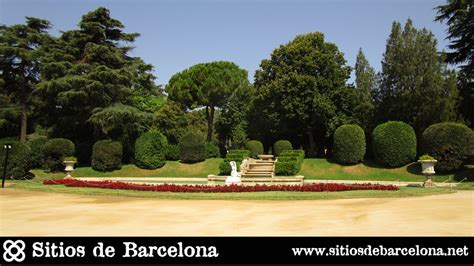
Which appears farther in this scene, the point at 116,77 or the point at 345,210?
the point at 116,77

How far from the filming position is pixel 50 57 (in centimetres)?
3481

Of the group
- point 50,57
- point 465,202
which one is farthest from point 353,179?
point 50,57

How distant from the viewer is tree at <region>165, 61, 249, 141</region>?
5700cm

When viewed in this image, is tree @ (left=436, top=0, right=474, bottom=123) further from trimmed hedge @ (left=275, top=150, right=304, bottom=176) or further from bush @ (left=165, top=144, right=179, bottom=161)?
bush @ (left=165, top=144, right=179, bottom=161)

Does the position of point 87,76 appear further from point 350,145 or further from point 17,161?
point 350,145

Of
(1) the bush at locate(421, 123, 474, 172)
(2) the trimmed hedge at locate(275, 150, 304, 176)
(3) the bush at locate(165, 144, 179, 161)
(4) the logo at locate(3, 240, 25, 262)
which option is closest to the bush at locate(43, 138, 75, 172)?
(3) the bush at locate(165, 144, 179, 161)

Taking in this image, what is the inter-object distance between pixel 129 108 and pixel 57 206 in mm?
22164

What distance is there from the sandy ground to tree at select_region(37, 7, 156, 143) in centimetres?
2104

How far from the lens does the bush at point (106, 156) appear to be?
110ft

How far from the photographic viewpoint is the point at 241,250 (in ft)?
22.8

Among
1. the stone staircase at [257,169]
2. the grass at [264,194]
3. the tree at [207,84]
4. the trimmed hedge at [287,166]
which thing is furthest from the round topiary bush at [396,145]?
the tree at [207,84]

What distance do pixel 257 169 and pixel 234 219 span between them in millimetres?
20417

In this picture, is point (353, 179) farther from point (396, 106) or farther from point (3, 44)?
point (3, 44)

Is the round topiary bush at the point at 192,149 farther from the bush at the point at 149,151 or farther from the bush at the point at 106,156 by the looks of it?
the bush at the point at 106,156
